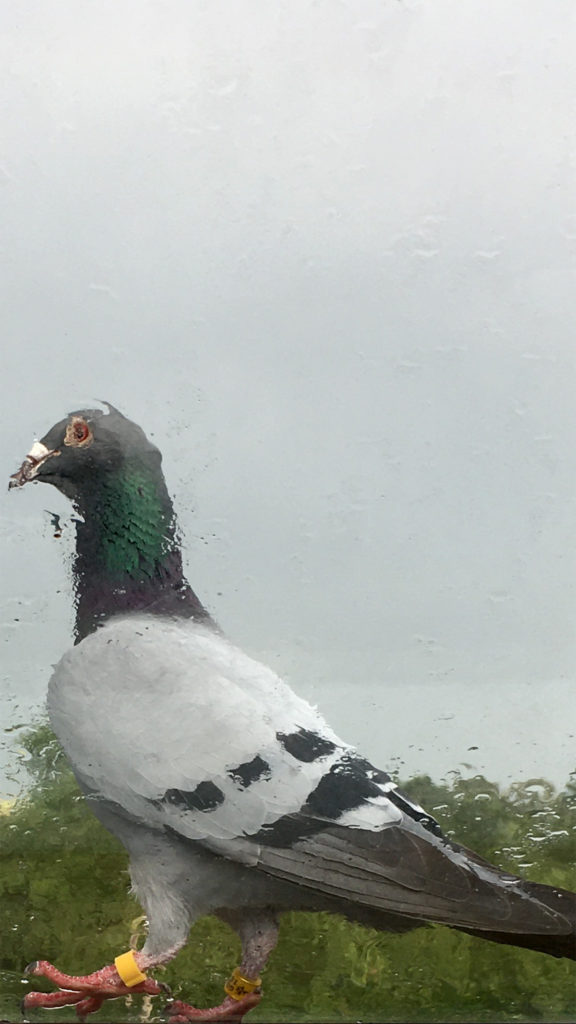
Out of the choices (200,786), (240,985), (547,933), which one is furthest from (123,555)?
(547,933)

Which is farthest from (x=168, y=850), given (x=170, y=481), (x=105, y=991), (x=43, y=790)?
(x=170, y=481)

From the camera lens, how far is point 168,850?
93.0 inches

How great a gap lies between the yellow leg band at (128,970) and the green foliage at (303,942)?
8.6 inches

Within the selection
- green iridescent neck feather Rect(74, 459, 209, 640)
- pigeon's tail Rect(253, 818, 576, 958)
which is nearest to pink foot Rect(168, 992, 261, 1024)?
pigeon's tail Rect(253, 818, 576, 958)

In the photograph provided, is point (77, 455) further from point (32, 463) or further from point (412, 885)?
point (412, 885)

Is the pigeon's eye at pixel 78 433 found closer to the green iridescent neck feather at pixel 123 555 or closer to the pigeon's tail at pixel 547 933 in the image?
the green iridescent neck feather at pixel 123 555

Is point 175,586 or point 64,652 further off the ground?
Answer: point 175,586

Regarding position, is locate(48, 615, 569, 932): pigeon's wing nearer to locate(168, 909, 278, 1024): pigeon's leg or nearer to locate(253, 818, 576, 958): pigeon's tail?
locate(253, 818, 576, 958): pigeon's tail

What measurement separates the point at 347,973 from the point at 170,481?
132 cm

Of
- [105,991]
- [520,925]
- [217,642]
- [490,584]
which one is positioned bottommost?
[105,991]

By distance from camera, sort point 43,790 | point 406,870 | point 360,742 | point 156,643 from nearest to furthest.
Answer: point 406,870, point 156,643, point 360,742, point 43,790

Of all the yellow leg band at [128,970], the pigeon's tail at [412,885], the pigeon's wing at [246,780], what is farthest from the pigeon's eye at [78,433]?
the yellow leg band at [128,970]

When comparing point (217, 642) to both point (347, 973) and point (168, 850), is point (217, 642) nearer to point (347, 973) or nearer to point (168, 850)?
point (168, 850)

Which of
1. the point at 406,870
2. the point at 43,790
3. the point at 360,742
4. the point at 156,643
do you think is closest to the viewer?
the point at 406,870
